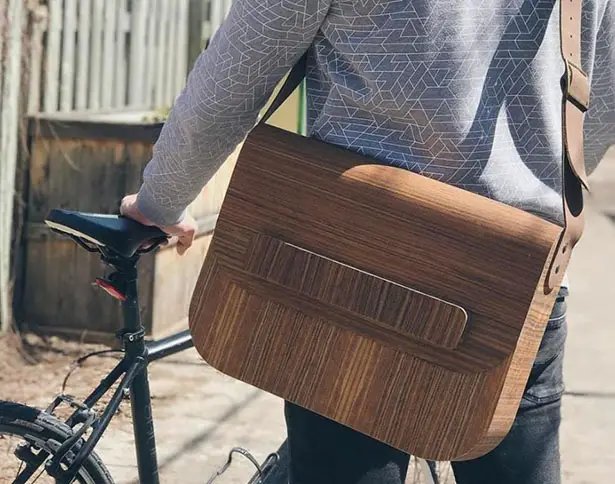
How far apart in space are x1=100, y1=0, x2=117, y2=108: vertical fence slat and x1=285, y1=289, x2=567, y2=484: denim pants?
13.1 feet

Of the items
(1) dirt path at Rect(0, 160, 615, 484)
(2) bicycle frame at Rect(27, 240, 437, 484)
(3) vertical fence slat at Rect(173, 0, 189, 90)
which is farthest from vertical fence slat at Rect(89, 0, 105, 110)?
(2) bicycle frame at Rect(27, 240, 437, 484)

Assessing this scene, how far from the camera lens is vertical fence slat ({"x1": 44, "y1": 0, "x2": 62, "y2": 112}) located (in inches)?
199

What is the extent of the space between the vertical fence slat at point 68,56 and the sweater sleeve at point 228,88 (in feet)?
11.1

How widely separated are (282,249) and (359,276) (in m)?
0.13

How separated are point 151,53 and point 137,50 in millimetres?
227

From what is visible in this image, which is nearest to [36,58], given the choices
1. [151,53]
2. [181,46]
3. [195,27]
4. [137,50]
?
[137,50]

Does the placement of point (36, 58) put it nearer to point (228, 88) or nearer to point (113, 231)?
point (113, 231)

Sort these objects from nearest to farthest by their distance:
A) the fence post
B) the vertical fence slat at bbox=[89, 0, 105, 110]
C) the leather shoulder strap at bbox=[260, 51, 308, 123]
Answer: the leather shoulder strap at bbox=[260, 51, 308, 123] < the vertical fence slat at bbox=[89, 0, 105, 110] < the fence post

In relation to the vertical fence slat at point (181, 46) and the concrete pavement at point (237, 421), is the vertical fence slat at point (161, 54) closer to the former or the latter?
the vertical fence slat at point (181, 46)

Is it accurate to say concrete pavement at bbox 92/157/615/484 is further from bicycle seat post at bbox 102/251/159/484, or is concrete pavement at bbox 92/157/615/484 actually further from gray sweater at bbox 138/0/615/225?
gray sweater at bbox 138/0/615/225

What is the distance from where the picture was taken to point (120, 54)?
5.77 m

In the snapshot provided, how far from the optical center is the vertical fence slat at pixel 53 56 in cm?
506

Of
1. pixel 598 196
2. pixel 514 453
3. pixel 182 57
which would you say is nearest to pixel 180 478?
pixel 514 453

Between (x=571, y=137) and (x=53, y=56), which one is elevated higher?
(x=571, y=137)
